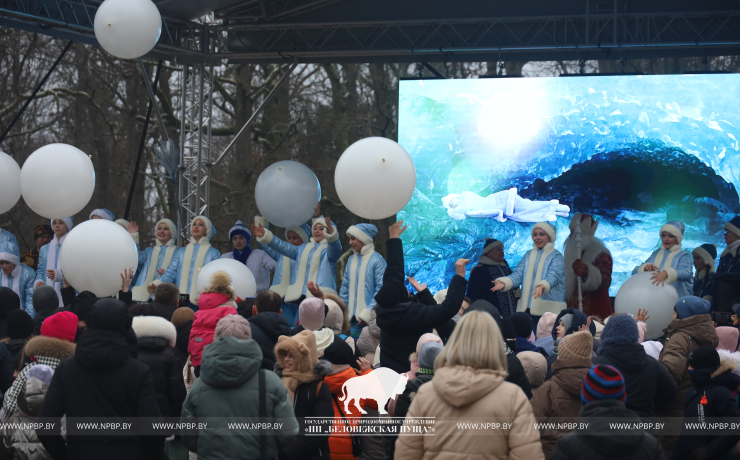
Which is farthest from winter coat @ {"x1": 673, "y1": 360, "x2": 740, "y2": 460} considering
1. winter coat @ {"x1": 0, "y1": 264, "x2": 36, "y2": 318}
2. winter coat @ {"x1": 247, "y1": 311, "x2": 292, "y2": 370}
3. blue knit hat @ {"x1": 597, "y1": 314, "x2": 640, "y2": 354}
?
winter coat @ {"x1": 0, "y1": 264, "x2": 36, "y2": 318}

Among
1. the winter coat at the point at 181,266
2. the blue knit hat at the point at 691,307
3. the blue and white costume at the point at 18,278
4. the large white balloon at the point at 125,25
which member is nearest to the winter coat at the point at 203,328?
the blue knit hat at the point at 691,307

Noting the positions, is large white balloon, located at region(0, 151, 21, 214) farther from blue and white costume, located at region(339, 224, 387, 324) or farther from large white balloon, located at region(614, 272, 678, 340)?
large white balloon, located at region(614, 272, 678, 340)

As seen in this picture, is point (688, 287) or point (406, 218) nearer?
point (688, 287)

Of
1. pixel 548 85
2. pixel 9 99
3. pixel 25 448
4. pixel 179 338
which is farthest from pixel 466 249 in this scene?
pixel 9 99

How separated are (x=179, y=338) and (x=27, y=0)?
169 inches

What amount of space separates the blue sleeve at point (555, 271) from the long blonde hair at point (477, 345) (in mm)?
Result: 4581

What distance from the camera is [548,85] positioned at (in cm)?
812

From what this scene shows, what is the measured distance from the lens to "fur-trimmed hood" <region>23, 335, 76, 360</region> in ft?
10.1

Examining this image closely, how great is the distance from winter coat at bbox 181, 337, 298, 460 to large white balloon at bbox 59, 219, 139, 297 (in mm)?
2671

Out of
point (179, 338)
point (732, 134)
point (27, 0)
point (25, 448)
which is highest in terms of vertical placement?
point (27, 0)

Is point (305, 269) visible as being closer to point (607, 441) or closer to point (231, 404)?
point (231, 404)

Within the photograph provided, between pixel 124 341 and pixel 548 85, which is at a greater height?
pixel 548 85

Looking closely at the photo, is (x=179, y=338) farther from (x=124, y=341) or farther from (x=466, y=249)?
(x=466, y=249)

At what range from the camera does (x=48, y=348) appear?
3088 millimetres
